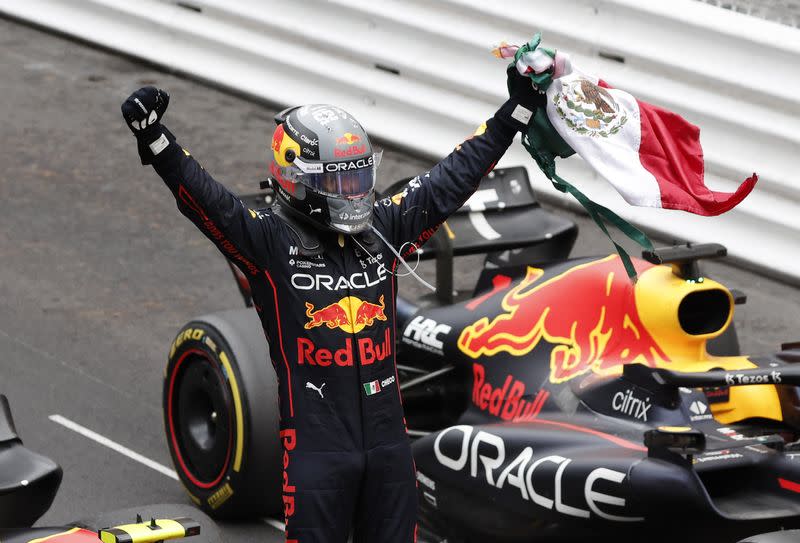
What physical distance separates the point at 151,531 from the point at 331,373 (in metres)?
0.86

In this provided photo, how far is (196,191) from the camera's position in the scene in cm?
457

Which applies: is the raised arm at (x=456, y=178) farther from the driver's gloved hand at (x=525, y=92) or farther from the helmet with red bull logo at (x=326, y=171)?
the helmet with red bull logo at (x=326, y=171)

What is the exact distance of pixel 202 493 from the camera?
6617 millimetres

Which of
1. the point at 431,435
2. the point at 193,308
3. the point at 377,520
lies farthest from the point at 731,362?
the point at 193,308

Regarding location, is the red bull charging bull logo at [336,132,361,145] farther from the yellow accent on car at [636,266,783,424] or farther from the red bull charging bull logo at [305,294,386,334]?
the yellow accent on car at [636,266,783,424]

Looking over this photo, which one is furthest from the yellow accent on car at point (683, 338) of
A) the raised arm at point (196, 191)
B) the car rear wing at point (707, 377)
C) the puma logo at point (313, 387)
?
the raised arm at point (196, 191)

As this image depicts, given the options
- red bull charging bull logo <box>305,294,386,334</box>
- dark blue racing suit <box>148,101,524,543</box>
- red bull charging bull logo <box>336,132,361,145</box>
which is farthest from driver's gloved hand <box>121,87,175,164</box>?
red bull charging bull logo <box>305,294,386,334</box>

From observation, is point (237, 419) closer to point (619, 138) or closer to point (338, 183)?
point (338, 183)

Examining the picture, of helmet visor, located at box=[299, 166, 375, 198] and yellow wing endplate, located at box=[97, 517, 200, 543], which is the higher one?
helmet visor, located at box=[299, 166, 375, 198]

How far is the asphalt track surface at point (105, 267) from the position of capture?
730cm

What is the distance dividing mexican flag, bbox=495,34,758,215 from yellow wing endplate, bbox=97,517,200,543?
1801 millimetres

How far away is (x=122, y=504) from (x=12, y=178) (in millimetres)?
4592

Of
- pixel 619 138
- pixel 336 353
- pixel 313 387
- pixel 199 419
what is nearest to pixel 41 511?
pixel 313 387

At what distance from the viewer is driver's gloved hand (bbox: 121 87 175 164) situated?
14.4 ft
